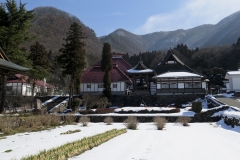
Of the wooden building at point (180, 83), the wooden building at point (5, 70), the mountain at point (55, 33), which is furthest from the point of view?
the mountain at point (55, 33)

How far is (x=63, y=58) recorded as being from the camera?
30.0m

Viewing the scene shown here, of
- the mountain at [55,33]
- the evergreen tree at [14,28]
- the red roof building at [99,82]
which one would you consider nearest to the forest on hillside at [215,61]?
the red roof building at [99,82]

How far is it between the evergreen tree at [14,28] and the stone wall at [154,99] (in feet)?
48.4

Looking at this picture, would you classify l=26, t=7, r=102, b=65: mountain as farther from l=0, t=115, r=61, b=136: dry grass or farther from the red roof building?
l=0, t=115, r=61, b=136: dry grass

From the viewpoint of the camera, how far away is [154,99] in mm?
31688

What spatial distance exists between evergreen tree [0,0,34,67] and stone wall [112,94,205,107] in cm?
1476

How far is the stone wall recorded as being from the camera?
101ft

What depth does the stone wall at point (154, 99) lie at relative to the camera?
3072 centimetres

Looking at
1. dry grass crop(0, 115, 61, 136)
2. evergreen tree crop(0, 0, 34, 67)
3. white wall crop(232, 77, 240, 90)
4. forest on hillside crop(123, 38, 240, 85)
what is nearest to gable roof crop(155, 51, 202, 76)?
white wall crop(232, 77, 240, 90)

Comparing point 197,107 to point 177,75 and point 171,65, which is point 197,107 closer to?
point 177,75

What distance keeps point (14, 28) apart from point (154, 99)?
805 inches

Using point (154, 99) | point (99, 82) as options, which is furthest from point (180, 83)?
point (99, 82)

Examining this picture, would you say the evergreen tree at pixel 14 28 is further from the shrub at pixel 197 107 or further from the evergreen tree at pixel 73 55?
the shrub at pixel 197 107

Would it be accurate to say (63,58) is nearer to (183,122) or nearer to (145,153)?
(183,122)
